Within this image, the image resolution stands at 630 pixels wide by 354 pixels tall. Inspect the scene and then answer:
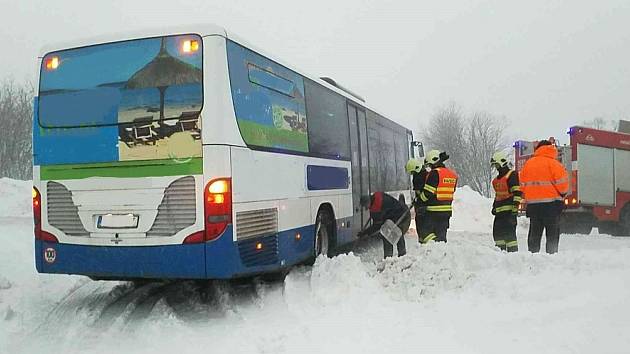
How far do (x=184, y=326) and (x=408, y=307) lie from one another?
239 cm

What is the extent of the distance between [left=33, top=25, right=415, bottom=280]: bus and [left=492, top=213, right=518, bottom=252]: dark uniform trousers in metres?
4.11

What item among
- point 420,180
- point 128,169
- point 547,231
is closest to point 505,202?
point 547,231

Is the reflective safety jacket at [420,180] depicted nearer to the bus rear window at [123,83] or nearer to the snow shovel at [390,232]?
the snow shovel at [390,232]

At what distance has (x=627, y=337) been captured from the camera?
12.8 feet

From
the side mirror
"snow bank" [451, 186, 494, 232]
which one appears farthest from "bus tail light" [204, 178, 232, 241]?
"snow bank" [451, 186, 494, 232]

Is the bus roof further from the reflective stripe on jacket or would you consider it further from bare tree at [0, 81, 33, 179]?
bare tree at [0, 81, 33, 179]

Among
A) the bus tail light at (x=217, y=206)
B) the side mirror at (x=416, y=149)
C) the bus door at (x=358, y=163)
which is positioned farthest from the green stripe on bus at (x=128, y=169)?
the side mirror at (x=416, y=149)

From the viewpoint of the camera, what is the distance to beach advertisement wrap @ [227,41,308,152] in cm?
576

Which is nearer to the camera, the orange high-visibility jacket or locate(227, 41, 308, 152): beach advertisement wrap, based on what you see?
locate(227, 41, 308, 152): beach advertisement wrap

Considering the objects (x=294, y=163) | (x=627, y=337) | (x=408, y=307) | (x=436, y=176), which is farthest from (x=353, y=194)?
(x=627, y=337)

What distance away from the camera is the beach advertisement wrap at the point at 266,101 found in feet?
18.9

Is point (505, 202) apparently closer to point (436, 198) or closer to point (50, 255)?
point (436, 198)

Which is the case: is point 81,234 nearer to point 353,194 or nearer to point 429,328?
point 429,328

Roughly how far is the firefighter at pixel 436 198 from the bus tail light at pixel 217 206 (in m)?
4.05
